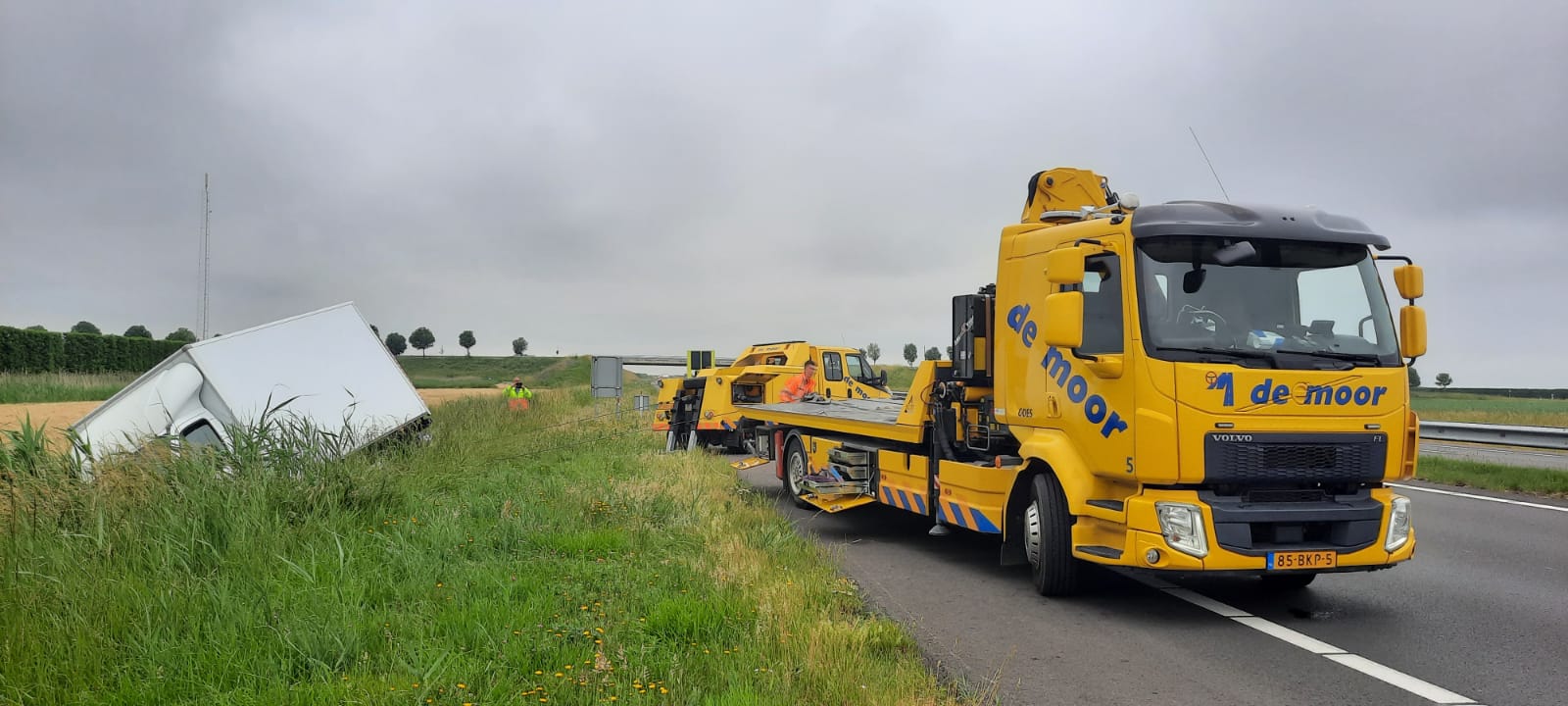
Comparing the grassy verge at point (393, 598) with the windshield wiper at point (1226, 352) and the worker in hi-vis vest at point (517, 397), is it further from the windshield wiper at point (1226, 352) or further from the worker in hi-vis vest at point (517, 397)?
the worker in hi-vis vest at point (517, 397)

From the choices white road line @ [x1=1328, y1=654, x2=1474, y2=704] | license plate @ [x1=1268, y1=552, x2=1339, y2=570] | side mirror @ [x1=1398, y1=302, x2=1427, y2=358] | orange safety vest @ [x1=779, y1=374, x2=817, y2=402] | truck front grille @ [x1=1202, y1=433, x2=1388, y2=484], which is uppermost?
side mirror @ [x1=1398, y1=302, x2=1427, y2=358]

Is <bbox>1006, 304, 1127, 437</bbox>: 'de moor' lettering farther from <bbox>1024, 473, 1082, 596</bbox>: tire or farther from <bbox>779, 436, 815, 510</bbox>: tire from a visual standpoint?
<bbox>779, 436, 815, 510</bbox>: tire

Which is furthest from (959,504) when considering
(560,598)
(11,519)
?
(11,519)

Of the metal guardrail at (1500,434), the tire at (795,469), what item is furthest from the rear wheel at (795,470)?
the metal guardrail at (1500,434)

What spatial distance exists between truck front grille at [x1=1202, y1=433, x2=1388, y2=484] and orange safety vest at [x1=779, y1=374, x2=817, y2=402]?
11.9m

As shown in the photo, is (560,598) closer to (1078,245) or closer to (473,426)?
(1078,245)

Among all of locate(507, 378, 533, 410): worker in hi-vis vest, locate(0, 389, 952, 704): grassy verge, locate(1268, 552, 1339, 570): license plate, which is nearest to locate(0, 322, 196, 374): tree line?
locate(507, 378, 533, 410): worker in hi-vis vest

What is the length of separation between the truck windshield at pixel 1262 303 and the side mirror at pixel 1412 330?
0.29 meters

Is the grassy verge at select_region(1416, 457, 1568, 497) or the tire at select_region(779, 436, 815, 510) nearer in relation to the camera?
the tire at select_region(779, 436, 815, 510)

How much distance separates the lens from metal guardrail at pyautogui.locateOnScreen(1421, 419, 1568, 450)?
13977 mm

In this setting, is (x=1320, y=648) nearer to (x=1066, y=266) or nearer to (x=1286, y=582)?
(x=1286, y=582)

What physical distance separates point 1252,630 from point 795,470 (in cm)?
690

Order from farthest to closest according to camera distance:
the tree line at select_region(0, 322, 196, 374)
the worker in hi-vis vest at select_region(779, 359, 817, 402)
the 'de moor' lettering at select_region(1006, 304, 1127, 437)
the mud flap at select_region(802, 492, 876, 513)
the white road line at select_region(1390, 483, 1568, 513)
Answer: the tree line at select_region(0, 322, 196, 374) < the worker in hi-vis vest at select_region(779, 359, 817, 402) < the white road line at select_region(1390, 483, 1568, 513) < the mud flap at select_region(802, 492, 876, 513) < the 'de moor' lettering at select_region(1006, 304, 1127, 437)

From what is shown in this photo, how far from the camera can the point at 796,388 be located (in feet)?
58.2
